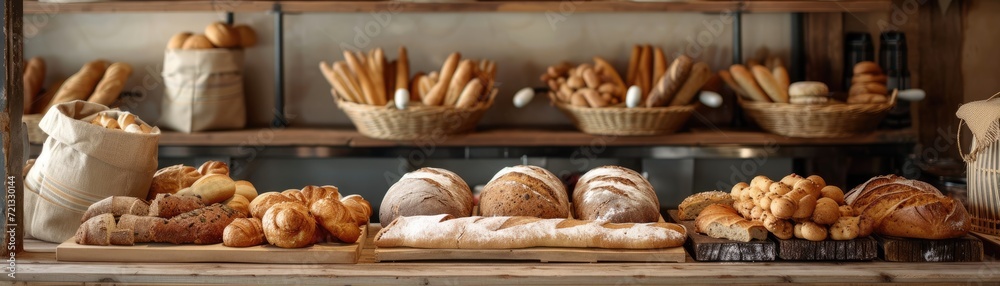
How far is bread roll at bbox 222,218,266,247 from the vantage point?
6.19 feet

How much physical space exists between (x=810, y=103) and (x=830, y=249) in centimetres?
181

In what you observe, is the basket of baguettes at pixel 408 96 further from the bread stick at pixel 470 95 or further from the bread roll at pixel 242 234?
the bread roll at pixel 242 234

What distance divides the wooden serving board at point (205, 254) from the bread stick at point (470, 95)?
179 cm

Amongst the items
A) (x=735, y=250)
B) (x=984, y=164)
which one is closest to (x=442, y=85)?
(x=735, y=250)

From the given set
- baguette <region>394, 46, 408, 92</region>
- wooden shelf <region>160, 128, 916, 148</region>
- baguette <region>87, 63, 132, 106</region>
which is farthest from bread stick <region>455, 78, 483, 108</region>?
baguette <region>87, 63, 132, 106</region>

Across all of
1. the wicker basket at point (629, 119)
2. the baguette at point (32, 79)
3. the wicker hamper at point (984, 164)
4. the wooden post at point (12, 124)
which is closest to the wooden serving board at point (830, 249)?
the wicker hamper at point (984, 164)

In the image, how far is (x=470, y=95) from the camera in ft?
12.0

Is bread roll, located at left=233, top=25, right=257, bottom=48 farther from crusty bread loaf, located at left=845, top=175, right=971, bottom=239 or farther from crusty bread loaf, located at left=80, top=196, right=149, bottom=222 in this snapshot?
crusty bread loaf, located at left=845, top=175, right=971, bottom=239

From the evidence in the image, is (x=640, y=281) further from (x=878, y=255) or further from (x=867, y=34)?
(x=867, y=34)

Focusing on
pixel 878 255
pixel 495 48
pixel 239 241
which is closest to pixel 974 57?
pixel 495 48

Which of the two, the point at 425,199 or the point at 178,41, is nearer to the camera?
the point at 425,199

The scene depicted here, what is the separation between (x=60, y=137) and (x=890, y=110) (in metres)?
2.99

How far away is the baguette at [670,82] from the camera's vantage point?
11.8 feet

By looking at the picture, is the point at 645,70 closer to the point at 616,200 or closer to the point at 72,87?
the point at 616,200
